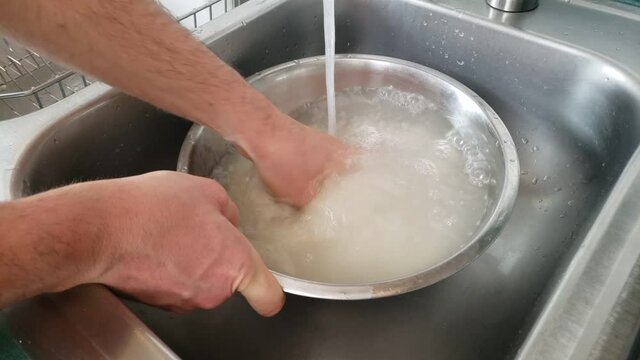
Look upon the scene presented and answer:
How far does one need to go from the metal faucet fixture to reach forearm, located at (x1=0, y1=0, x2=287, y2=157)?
16.7 inches

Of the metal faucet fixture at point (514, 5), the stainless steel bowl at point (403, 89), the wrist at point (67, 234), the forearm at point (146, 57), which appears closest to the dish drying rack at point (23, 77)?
the stainless steel bowl at point (403, 89)

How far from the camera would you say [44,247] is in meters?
0.39

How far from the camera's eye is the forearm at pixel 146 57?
528 mm

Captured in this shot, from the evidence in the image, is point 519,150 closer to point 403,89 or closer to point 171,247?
point 403,89

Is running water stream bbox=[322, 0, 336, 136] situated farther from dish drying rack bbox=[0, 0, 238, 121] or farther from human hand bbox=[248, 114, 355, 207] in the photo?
dish drying rack bbox=[0, 0, 238, 121]

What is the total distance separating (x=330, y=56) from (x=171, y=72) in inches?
9.7

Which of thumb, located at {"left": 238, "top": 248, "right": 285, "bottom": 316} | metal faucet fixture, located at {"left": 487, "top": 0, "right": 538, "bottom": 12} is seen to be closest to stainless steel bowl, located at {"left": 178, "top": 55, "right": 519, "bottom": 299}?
thumb, located at {"left": 238, "top": 248, "right": 285, "bottom": 316}

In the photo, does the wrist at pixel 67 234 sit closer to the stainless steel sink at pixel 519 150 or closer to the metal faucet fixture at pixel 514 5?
the stainless steel sink at pixel 519 150

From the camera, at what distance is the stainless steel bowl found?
50 cm

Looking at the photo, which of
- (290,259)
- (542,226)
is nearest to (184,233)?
(290,259)

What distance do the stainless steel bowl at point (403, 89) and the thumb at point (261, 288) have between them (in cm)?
2

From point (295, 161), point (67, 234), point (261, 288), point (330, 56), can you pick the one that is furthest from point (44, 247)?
point (330, 56)

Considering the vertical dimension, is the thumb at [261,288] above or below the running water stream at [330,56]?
below

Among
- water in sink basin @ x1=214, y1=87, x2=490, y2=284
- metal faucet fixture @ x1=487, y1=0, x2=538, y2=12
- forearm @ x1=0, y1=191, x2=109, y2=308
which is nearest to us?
forearm @ x1=0, y1=191, x2=109, y2=308
